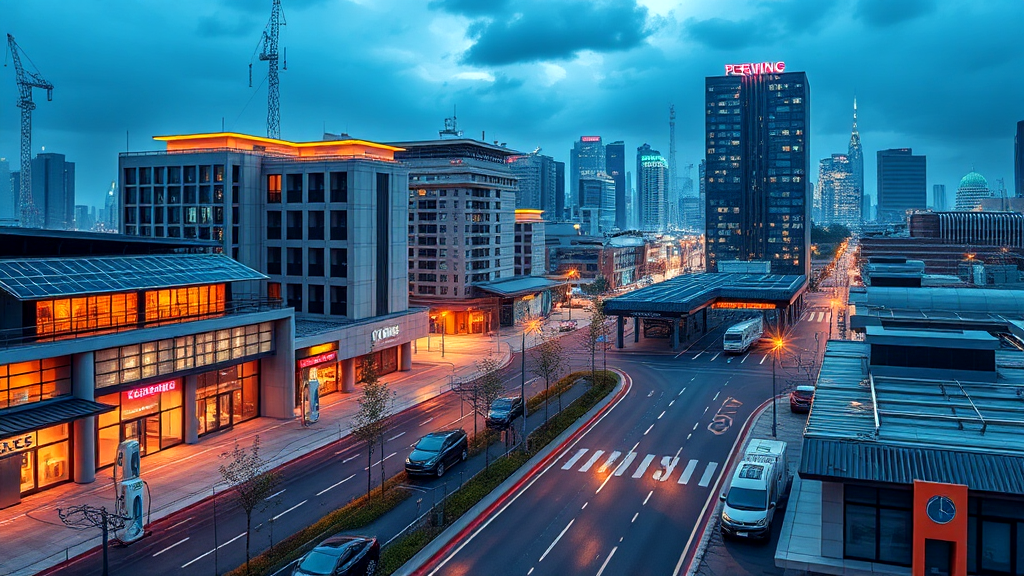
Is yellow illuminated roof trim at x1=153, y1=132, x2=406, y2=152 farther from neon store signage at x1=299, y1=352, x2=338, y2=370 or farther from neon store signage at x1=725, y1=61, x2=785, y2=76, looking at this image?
neon store signage at x1=725, y1=61, x2=785, y2=76

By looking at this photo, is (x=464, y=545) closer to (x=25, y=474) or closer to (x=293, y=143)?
(x=25, y=474)

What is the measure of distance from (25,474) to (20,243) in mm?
17133

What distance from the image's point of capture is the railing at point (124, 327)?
37.6m

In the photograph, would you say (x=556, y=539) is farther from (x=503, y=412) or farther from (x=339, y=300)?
(x=339, y=300)

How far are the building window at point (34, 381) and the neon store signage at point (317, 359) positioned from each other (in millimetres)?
19647

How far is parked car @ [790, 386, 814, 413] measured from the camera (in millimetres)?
51656

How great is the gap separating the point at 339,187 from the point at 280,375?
21.5 m

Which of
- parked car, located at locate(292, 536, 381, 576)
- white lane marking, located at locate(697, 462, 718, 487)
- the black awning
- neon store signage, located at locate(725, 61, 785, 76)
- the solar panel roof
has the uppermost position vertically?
neon store signage, located at locate(725, 61, 785, 76)

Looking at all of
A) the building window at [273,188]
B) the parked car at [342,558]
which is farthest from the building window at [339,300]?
the parked car at [342,558]

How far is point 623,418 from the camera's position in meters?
52.0

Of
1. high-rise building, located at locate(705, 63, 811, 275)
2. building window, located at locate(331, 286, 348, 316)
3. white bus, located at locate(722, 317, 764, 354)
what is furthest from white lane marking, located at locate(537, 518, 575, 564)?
high-rise building, located at locate(705, 63, 811, 275)

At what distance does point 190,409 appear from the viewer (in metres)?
46.9

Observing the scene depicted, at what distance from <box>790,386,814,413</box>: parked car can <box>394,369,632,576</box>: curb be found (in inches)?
550

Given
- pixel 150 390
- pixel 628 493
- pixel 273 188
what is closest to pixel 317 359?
pixel 150 390
